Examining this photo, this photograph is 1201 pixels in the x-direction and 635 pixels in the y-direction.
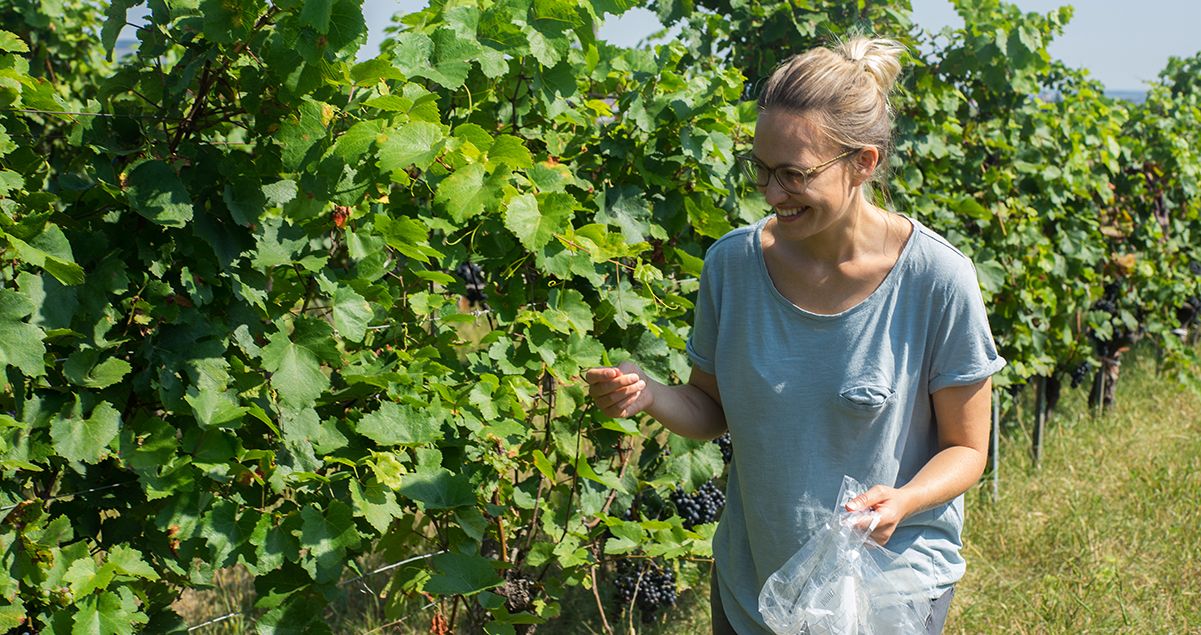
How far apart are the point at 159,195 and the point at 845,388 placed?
3.53 ft

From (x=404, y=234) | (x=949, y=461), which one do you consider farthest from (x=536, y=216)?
(x=949, y=461)

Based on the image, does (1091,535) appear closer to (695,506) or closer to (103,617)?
(695,506)

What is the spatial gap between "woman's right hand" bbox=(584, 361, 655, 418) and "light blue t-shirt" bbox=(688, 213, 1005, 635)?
15cm

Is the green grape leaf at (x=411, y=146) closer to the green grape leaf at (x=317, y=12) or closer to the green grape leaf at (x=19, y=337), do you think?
the green grape leaf at (x=317, y=12)

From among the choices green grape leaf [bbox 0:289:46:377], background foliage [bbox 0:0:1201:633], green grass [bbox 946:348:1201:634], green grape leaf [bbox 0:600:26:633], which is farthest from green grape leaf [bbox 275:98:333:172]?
green grass [bbox 946:348:1201:634]

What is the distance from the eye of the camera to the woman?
1.73 metres

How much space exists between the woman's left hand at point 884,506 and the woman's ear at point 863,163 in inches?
18.7

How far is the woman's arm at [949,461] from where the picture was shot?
5.42 ft

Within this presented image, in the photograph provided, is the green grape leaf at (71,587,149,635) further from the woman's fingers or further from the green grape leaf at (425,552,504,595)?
the woman's fingers

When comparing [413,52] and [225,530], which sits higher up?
[413,52]

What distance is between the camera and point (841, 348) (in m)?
1.78

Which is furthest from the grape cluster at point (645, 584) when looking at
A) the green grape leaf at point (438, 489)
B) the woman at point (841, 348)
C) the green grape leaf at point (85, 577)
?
the green grape leaf at point (85, 577)

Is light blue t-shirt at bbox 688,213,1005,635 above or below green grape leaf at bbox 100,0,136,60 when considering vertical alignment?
below

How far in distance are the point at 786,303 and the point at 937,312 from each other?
23 centimetres
